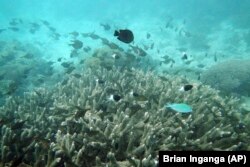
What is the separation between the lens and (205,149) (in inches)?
214

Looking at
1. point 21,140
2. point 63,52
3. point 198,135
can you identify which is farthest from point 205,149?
point 63,52

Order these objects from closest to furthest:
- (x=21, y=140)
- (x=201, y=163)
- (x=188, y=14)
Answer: (x=201, y=163)
(x=21, y=140)
(x=188, y=14)

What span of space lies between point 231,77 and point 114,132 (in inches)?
376

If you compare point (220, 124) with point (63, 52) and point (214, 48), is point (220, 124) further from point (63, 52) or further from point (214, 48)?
point (63, 52)

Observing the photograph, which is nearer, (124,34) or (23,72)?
(124,34)

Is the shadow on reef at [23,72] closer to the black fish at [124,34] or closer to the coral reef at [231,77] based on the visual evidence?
the black fish at [124,34]

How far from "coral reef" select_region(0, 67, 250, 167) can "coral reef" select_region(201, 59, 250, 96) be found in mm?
5347

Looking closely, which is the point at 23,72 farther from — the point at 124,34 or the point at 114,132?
the point at 114,132

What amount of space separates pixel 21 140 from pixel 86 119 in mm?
1371

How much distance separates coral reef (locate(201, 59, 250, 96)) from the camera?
1283 centimetres

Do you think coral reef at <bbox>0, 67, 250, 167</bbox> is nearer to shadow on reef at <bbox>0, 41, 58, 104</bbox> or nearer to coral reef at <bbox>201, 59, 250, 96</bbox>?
coral reef at <bbox>201, 59, 250, 96</bbox>

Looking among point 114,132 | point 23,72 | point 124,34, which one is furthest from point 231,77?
point 23,72

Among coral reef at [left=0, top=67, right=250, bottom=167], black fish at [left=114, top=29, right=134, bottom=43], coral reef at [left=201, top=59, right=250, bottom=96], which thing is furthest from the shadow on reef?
coral reef at [left=201, top=59, right=250, bottom=96]

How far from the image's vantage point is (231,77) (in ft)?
43.0
